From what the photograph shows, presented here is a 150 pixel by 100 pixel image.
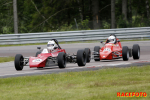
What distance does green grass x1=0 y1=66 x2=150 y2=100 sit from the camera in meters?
7.62

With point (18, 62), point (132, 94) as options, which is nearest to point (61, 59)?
point (18, 62)

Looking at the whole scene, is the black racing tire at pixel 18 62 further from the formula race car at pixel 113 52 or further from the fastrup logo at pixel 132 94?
the fastrup logo at pixel 132 94

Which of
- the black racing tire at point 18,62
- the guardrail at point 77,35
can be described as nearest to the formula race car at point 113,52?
the black racing tire at point 18,62

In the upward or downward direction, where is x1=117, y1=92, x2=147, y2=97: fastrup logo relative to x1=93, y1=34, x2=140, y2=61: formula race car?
downward

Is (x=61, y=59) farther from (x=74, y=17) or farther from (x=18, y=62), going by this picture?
(x=74, y=17)

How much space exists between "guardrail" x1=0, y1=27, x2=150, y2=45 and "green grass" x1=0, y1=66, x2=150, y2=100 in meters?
13.9

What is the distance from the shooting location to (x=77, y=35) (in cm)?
2623

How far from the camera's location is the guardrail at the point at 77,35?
25.5 metres

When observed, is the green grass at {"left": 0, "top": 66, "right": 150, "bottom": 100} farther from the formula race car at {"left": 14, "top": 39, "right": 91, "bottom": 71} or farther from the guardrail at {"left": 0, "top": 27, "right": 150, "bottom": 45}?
the guardrail at {"left": 0, "top": 27, "right": 150, "bottom": 45}

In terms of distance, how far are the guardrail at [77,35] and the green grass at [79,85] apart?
1390 centimetres

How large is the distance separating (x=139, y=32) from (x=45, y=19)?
13.2 m

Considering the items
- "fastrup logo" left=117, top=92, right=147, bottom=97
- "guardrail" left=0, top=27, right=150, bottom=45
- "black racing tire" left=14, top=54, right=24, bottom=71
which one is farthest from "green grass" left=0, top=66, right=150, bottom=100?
"guardrail" left=0, top=27, right=150, bottom=45

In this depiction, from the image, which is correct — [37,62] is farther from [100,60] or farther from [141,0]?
[141,0]

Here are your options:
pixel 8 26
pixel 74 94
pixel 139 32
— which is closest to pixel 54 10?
pixel 8 26
